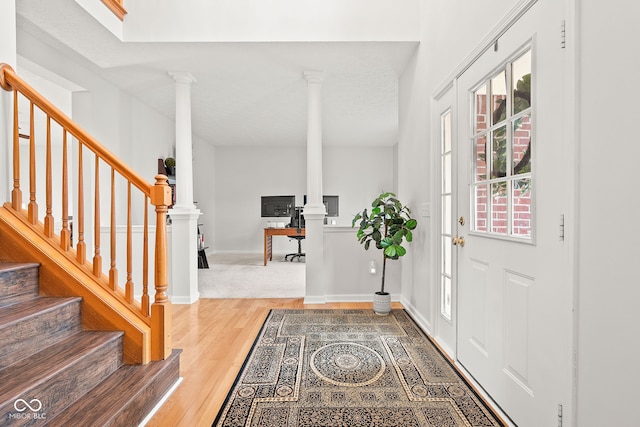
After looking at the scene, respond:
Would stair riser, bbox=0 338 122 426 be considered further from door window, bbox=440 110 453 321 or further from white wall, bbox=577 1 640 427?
door window, bbox=440 110 453 321

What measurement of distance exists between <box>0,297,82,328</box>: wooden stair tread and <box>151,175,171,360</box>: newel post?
0.38 m

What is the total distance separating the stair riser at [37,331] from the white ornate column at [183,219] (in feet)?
5.94

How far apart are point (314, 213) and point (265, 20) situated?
1.86 metres

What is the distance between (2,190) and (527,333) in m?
2.78

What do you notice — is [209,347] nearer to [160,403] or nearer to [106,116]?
[160,403]

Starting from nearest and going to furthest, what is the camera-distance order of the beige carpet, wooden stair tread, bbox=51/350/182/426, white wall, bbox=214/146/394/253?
wooden stair tread, bbox=51/350/182/426 → the beige carpet → white wall, bbox=214/146/394/253

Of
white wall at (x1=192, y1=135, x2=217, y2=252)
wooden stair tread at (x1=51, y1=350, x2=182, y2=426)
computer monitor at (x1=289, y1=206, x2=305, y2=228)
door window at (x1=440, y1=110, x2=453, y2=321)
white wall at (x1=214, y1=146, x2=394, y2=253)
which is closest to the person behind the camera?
wooden stair tread at (x1=51, y1=350, x2=182, y2=426)

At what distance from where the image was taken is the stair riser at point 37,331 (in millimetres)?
1390

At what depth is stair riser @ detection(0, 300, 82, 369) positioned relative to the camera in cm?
139

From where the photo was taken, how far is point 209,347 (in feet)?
8.02

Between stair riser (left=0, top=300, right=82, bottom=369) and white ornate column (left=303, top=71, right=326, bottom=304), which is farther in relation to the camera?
white ornate column (left=303, top=71, right=326, bottom=304)

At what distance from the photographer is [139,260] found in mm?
3633

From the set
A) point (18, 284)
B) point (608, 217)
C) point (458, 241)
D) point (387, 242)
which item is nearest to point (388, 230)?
point (387, 242)

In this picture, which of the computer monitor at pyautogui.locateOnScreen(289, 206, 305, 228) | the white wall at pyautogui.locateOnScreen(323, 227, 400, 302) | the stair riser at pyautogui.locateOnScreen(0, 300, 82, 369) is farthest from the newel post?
the computer monitor at pyautogui.locateOnScreen(289, 206, 305, 228)
